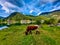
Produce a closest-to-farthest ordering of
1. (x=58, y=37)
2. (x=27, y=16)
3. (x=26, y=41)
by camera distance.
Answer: (x=26, y=41) < (x=58, y=37) < (x=27, y=16)

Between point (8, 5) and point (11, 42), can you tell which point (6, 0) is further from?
point (11, 42)

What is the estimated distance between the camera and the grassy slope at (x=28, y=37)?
23.9ft

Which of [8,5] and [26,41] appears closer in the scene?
[26,41]

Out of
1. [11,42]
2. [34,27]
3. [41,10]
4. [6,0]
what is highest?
[6,0]

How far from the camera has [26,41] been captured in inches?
289

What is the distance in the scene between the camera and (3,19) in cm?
1027

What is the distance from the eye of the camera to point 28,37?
7715mm

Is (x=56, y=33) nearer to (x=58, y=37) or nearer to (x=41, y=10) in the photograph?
(x=58, y=37)

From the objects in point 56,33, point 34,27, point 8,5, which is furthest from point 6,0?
point 56,33

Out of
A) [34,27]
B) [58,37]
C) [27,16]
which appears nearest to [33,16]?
[27,16]

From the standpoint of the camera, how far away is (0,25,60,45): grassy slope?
7298 mm

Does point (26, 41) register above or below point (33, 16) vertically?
below

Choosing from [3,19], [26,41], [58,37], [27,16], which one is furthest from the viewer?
[27,16]

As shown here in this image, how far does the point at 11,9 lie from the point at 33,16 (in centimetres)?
165
